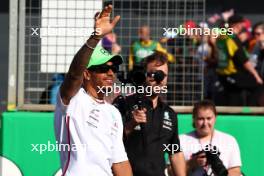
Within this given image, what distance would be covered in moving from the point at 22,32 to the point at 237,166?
226cm

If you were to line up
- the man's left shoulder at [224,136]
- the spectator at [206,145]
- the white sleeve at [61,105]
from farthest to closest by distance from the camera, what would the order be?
the man's left shoulder at [224,136] → the spectator at [206,145] → the white sleeve at [61,105]

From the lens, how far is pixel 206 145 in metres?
7.18

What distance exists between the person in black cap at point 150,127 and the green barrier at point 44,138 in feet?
3.43

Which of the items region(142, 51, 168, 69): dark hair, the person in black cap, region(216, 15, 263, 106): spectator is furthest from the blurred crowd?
the person in black cap

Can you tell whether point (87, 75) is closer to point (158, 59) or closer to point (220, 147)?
point (158, 59)

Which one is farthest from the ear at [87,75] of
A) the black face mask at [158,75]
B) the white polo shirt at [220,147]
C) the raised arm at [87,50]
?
the white polo shirt at [220,147]

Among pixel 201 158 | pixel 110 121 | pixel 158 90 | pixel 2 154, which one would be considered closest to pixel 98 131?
pixel 110 121

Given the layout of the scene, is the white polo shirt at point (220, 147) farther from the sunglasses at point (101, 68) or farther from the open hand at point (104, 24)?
the open hand at point (104, 24)

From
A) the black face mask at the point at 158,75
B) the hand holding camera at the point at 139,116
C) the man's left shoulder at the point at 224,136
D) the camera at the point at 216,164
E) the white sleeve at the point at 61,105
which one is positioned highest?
the black face mask at the point at 158,75

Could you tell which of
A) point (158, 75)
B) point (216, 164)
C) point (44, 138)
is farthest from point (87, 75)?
point (44, 138)

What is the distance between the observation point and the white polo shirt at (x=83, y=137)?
494cm

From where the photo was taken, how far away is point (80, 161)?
16.3ft

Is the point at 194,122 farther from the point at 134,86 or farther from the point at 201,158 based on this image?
the point at 134,86

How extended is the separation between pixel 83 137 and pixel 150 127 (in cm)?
146
